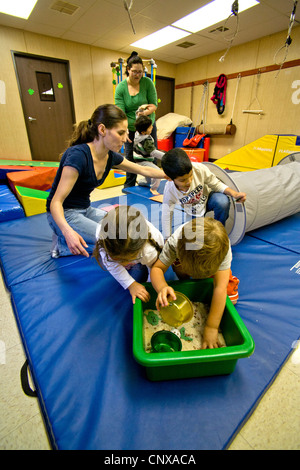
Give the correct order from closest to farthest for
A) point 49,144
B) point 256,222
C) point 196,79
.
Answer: point 256,222 < point 49,144 < point 196,79

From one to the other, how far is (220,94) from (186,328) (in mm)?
6010

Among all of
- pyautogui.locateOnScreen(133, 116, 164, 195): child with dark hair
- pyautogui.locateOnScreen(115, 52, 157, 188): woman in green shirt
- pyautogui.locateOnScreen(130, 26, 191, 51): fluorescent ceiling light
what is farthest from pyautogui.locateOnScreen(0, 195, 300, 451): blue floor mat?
pyautogui.locateOnScreen(130, 26, 191, 51): fluorescent ceiling light

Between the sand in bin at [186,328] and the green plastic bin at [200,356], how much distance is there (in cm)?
11

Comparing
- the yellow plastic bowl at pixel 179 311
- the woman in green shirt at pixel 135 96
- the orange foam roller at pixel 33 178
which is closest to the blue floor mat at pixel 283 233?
the yellow plastic bowl at pixel 179 311

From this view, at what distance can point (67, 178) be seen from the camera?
1.29m

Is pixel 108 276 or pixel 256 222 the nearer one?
pixel 108 276

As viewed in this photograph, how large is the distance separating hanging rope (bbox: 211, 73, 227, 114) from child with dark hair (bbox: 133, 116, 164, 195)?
12.1ft

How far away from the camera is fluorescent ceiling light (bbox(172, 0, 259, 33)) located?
3.35 metres

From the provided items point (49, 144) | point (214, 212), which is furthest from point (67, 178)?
point (49, 144)

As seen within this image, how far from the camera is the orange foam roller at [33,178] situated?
278cm

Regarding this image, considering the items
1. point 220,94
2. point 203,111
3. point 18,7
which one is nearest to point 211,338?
point 18,7

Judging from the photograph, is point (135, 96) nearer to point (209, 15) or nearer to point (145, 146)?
point (145, 146)
